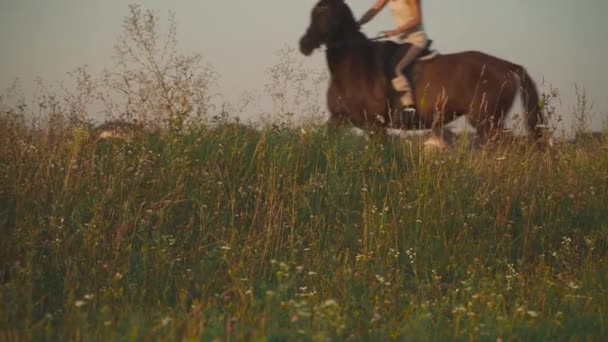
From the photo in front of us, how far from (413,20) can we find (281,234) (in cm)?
482

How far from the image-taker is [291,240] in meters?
4.98

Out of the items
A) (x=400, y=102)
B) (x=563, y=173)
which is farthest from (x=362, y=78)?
(x=563, y=173)

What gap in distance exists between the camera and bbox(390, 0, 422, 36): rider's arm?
9.03 metres

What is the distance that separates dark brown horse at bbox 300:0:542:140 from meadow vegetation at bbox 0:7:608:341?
5.95 feet

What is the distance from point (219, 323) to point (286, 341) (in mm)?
335

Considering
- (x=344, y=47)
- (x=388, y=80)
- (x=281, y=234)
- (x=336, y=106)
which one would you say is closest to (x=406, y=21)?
(x=388, y=80)

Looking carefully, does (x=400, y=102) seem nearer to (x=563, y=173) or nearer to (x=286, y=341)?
(x=563, y=173)

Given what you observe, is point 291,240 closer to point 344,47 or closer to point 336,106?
point 336,106

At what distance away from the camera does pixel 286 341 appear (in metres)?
3.11

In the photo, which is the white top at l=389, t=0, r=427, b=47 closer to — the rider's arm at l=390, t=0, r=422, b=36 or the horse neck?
the rider's arm at l=390, t=0, r=422, b=36

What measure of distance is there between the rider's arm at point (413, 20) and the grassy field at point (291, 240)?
7.35ft

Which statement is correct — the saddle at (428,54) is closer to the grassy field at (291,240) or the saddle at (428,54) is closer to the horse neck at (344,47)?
the horse neck at (344,47)

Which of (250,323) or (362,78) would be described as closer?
(250,323)

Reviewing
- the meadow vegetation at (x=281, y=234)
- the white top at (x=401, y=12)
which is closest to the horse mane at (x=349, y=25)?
the white top at (x=401, y=12)
